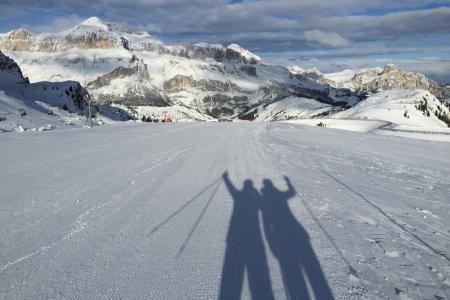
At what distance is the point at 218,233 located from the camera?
7.66 m

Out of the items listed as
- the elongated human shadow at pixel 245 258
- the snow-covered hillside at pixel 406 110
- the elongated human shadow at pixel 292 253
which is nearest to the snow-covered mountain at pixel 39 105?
the elongated human shadow at pixel 245 258

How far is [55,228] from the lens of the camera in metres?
7.58

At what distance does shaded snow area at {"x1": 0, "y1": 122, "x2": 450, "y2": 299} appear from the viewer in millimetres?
5711

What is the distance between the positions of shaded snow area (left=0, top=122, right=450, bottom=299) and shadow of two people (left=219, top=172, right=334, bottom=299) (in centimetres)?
3

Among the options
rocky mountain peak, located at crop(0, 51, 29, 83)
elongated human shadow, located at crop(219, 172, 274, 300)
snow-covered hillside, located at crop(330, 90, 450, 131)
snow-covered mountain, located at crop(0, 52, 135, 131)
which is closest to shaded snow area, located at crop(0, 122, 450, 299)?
elongated human shadow, located at crop(219, 172, 274, 300)

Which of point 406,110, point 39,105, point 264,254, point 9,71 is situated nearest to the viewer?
point 264,254

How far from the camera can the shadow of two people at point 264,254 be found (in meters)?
5.65

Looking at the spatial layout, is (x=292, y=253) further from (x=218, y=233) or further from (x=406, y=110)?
(x=406, y=110)

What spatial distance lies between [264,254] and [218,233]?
1.23m

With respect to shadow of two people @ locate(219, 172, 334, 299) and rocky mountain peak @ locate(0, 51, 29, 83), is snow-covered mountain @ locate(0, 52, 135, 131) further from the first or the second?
shadow of two people @ locate(219, 172, 334, 299)

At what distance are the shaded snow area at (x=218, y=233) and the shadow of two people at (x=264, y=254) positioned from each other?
26mm

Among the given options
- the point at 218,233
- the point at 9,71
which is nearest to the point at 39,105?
the point at 9,71

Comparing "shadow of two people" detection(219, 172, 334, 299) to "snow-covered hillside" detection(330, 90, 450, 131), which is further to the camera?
"snow-covered hillside" detection(330, 90, 450, 131)

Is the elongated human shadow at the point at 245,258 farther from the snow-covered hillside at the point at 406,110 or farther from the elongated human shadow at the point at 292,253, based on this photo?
the snow-covered hillside at the point at 406,110
